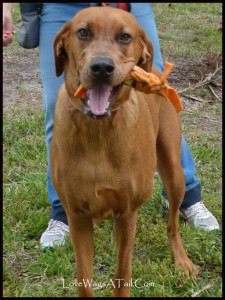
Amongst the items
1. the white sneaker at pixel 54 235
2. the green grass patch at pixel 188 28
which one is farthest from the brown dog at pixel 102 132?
the green grass patch at pixel 188 28

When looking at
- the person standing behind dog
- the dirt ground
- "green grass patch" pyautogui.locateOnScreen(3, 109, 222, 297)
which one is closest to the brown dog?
"green grass patch" pyautogui.locateOnScreen(3, 109, 222, 297)

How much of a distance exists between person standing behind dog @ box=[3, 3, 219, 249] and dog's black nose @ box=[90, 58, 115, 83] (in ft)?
2.63

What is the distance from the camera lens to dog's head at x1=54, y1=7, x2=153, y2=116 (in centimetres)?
196

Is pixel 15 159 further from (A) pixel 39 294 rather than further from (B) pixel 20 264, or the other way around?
(A) pixel 39 294

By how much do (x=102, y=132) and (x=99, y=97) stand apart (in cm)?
22

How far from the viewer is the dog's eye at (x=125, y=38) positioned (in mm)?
2093

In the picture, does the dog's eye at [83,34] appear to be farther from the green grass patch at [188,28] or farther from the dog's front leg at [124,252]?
the green grass patch at [188,28]

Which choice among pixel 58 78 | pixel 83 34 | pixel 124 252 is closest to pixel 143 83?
pixel 83 34

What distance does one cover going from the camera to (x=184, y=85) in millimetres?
6062

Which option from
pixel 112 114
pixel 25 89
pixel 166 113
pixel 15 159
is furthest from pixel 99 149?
pixel 25 89

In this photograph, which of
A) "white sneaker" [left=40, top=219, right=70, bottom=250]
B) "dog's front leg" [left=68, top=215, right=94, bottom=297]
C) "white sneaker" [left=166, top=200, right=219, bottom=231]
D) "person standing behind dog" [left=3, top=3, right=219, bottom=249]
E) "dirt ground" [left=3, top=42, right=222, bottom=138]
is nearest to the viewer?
"dog's front leg" [left=68, top=215, right=94, bottom=297]

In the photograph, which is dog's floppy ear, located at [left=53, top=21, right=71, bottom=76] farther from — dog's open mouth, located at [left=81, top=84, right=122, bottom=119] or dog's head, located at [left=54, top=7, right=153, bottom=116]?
dog's open mouth, located at [left=81, top=84, right=122, bottom=119]

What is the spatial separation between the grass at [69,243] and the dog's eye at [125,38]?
1.61 m

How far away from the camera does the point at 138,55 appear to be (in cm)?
229
